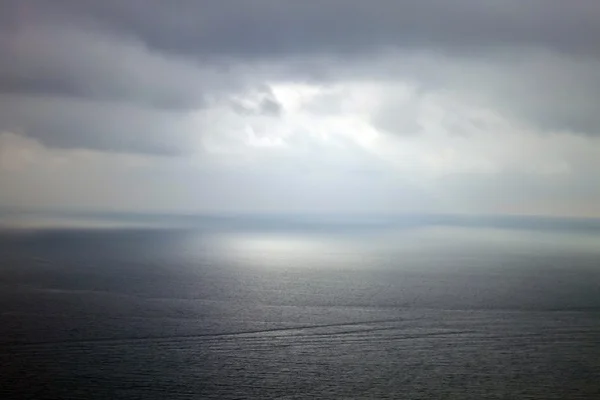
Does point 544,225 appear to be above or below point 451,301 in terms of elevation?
above

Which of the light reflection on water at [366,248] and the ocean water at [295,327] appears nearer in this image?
the ocean water at [295,327]

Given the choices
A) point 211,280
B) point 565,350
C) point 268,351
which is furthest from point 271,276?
point 565,350

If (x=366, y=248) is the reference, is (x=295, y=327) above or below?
below

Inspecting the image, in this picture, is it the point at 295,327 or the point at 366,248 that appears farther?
the point at 366,248

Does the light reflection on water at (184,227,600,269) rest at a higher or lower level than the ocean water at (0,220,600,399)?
higher

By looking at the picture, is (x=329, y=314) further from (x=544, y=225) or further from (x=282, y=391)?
(x=544, y=225)

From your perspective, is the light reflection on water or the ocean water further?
the light reflection on water

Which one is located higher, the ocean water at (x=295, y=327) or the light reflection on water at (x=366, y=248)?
the light reflection on water at (x=366, y=248)

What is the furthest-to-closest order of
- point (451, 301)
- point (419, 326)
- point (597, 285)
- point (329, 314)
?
point (597, 285) < point (451, 301) < point (329, 314) < point (419, 326)
